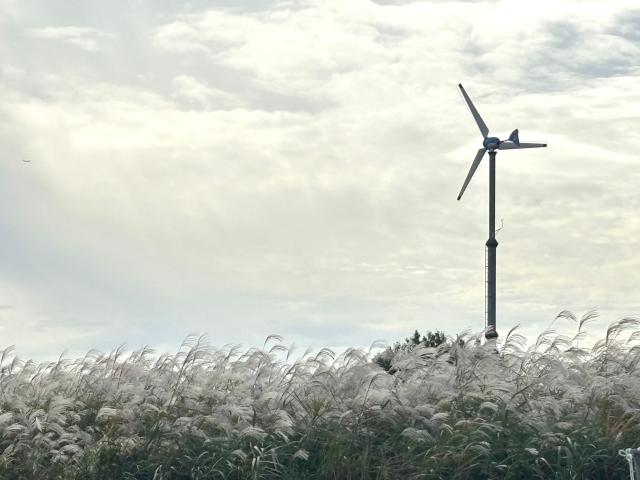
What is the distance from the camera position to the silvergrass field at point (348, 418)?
1181 centimetres

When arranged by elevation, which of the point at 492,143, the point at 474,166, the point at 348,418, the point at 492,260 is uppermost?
the point at 492,143

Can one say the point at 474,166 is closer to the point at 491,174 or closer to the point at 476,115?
the point at 491,174

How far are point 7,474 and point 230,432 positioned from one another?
3418 millimetres

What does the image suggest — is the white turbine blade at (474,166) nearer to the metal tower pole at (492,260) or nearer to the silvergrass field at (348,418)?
the metal tower pole at (492,260)

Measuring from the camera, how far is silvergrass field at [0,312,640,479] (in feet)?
38.8

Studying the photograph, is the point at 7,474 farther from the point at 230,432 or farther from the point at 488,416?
the point at 488,416

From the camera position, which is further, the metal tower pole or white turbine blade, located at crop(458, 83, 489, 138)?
white turbine blade, located at crop(458, 83, 489, 138)

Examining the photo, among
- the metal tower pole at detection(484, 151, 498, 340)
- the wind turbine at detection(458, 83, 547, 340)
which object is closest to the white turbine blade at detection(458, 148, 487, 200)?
the wind turbine at detection(458, 83, 547, 340)

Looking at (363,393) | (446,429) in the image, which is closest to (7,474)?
(363,393)

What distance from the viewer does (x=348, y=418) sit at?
42.2 ft

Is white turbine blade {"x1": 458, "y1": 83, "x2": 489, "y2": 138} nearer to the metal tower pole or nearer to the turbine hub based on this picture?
the turbine hub

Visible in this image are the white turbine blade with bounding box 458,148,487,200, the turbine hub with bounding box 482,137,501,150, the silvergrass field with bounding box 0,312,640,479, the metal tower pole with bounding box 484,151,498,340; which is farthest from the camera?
the white turbine blade with bounding box 458,148,487,200

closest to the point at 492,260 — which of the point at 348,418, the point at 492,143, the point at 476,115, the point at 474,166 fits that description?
the point at 474,166

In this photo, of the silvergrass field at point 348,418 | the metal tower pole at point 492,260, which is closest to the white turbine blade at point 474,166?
the metal tower pole at point 492,260
